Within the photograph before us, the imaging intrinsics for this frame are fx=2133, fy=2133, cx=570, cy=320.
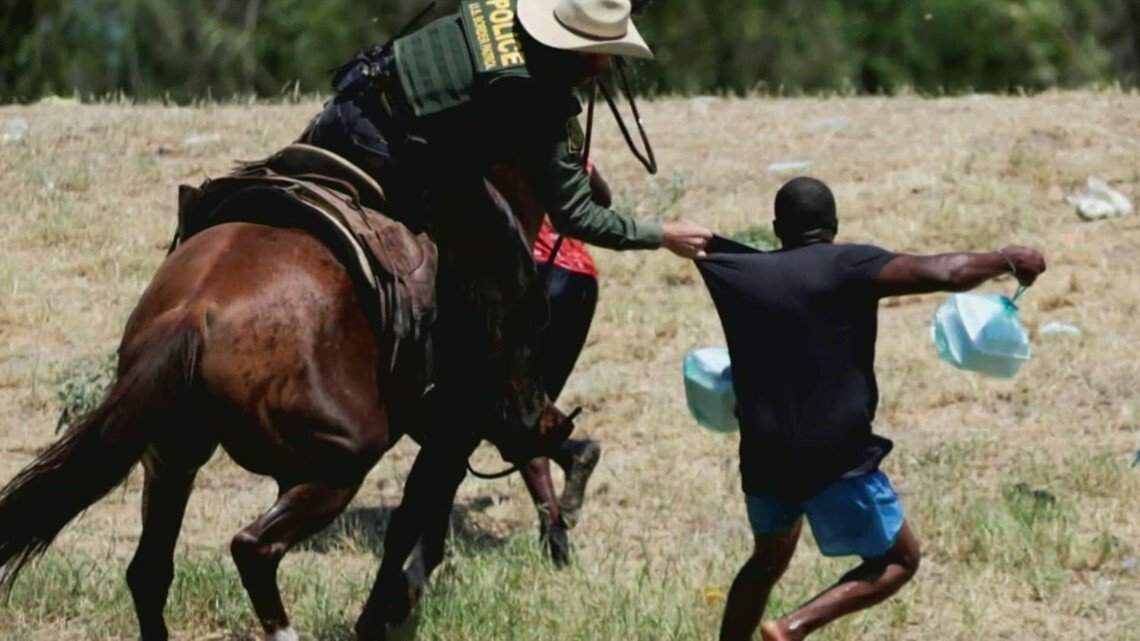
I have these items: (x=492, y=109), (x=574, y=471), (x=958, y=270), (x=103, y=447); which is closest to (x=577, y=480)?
(x=574, y=471)

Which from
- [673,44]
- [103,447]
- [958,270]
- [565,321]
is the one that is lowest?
[673,44]

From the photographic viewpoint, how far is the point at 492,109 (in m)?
6.20

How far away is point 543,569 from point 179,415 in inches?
76.2

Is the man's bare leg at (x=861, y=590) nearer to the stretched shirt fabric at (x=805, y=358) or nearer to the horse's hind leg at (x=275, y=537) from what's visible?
the stretched shirt fabric at (x=805, y=358)

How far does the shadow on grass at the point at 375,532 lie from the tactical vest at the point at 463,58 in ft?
6.81

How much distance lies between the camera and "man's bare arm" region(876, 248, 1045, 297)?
5598mm

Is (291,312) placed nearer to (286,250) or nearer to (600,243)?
(286,250)

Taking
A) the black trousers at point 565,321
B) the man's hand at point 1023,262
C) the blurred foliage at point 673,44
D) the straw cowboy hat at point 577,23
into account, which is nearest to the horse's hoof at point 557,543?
the black trousers at point 565,321

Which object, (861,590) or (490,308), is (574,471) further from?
(861,590)

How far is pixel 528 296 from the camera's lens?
6.55 m

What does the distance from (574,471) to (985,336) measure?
2308mm

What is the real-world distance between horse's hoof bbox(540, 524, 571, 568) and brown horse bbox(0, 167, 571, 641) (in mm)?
1266

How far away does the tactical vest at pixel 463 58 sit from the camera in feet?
20.2

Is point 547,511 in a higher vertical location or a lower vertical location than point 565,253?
lower
